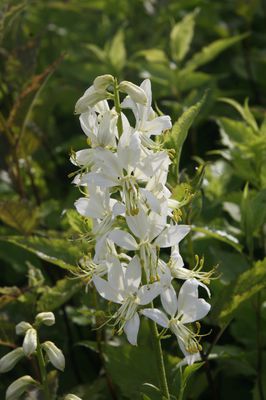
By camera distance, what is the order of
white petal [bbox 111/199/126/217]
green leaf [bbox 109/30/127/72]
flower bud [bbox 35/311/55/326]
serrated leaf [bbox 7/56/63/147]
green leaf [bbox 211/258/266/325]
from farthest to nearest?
green leaf [bbox 109/30/127/72]
serrated leaf [bbox 7/56/63/147]
green leaf [bbox 211/258/266/325]
flower bud [bbox 35/311/55/326]
white petal [bbox 111/199/126/217]

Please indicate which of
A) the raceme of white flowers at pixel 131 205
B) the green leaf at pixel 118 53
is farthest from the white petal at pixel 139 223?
the green leaf at pixel 118 53

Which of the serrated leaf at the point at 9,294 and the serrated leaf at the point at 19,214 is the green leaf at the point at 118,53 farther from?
the serrated leaf at the point at 9,294

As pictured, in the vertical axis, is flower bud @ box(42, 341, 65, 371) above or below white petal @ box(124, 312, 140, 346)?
below

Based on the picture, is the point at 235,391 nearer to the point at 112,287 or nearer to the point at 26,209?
the point at 26,209

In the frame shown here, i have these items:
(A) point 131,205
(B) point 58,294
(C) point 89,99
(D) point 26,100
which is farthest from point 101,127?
(D) point 26,100

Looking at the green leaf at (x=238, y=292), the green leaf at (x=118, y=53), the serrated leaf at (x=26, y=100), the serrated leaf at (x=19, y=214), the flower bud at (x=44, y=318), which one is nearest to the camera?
the flower bud at (x=44, y=318)

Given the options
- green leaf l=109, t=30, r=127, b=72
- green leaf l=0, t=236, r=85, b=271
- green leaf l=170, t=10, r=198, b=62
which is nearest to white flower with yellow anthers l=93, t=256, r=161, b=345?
green leaf l=0, t=236, r=85, b=271

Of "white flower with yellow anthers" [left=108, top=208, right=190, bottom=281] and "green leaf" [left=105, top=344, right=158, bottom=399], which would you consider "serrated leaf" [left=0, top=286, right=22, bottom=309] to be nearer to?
"green leaf" [left=105, top=344, right=158, bottom=399]
